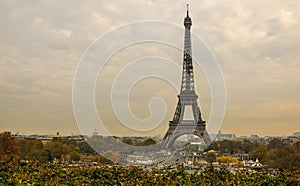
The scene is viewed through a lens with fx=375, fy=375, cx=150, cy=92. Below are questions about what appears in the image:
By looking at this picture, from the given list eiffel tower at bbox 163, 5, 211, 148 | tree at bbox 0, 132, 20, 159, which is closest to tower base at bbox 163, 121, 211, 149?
eiffel tower at bbox 163, 5, 211, 148

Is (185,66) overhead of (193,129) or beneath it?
overhead

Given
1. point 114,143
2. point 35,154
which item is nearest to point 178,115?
point 114,143

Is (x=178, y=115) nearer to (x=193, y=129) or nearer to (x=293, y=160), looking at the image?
(x=193, y=129)

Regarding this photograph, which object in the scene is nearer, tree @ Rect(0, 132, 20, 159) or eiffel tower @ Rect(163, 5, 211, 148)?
tree @ Rect(0, 132, 20, 159)

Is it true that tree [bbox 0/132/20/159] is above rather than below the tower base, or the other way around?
below

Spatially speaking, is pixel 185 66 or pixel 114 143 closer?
pixel 114 143

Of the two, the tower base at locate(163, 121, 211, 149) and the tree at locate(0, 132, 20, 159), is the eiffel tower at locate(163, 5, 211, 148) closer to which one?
the tower base at locate(163, 121, 211, 149)

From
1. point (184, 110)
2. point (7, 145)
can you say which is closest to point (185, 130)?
point (184, 110)

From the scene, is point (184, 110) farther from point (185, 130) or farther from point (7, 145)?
point (7, 145)
